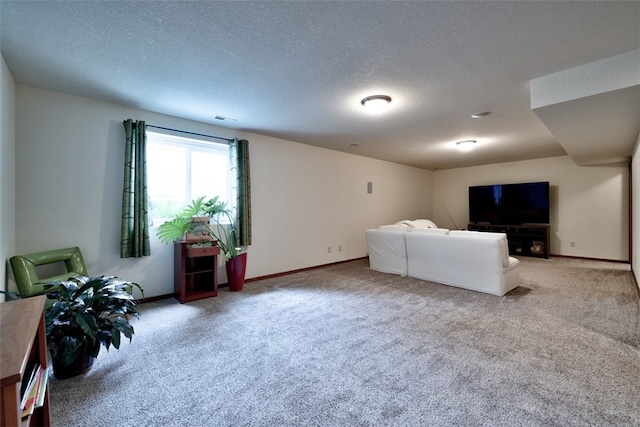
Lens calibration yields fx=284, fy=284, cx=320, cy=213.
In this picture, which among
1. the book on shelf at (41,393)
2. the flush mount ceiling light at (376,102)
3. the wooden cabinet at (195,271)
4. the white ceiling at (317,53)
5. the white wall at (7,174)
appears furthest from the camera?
the wooden cabinet at (195,271)

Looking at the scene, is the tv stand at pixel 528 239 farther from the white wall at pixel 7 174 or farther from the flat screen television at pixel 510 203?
the white wall at pixel 7 174

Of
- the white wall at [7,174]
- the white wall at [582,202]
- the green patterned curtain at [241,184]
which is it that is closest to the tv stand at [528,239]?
the white wall at [582,202]

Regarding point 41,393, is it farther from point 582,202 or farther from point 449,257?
point 582,202

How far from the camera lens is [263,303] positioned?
332cm

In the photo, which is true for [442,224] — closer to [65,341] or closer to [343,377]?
[343,377]

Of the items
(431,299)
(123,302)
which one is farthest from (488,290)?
(123,302)

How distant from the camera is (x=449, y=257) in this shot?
3.88 metres

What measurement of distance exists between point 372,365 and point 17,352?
1825 mm

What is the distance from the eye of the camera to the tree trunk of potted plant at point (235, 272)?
381cm

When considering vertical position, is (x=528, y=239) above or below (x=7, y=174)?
below

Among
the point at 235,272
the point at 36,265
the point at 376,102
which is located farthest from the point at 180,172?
the point at 376,102

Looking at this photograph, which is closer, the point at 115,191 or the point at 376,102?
the point at 376,102

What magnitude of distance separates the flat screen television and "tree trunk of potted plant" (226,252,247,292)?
6025 mm

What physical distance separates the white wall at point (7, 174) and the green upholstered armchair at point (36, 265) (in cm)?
9
